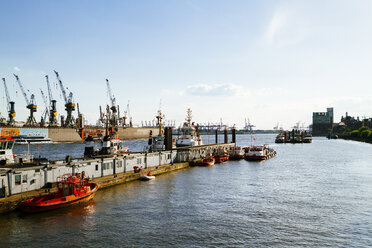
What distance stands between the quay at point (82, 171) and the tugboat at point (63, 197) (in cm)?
161

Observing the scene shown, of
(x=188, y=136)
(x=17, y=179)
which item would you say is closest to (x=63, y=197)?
(x=17, y=179)

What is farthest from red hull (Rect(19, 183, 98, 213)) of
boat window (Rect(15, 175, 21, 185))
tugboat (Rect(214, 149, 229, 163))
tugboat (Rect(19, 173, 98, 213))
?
tugboat (Rect(214, 149, 229, 163))

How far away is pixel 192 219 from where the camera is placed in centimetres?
3048

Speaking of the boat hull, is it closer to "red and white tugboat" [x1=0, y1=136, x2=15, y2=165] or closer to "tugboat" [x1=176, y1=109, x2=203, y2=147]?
"tugboat" [x1=176, y1=109, x2=203, y2=147]

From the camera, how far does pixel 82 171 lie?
1652 inches

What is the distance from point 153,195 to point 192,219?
37.6 feet

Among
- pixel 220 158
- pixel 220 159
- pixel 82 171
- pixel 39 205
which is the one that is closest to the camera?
pixel 39 205

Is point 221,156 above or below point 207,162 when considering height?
above

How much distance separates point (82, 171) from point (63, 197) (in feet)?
32.0

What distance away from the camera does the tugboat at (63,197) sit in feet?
99.4

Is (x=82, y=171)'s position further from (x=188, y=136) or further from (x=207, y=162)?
(x=188, y=136)

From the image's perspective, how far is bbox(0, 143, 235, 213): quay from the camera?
104 feet

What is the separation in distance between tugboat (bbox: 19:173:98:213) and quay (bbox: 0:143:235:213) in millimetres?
1611

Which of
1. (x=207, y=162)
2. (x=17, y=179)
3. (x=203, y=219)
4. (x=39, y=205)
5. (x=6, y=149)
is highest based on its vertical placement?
(x=6, y=149)
